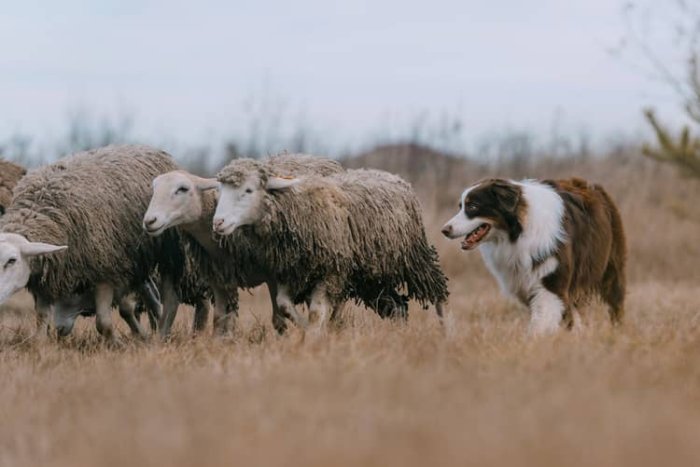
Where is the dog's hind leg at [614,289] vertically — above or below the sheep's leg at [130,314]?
above

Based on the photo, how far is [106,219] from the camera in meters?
9.48

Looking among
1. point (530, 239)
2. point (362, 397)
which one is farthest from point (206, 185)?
point (362, 397)

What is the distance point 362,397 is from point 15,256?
14.4 feet

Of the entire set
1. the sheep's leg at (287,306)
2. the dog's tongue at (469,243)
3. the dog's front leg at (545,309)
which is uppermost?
the dog's tongue at (469,243)

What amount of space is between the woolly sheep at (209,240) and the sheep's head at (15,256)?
2.76 feet

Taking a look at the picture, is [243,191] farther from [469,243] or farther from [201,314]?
[201,314]

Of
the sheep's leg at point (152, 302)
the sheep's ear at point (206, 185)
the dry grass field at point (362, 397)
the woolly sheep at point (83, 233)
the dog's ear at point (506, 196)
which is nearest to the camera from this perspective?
the dry grass field at point (362, 397)

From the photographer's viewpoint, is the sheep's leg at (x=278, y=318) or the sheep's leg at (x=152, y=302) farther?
the sheep's leg at (x=152, y=302)

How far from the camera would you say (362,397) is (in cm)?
548

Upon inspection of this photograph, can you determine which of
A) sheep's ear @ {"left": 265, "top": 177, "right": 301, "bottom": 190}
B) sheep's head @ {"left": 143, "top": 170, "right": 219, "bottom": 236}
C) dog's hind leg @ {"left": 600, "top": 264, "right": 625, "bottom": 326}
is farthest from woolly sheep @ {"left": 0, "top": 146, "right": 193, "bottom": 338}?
dog's hind leg @ {"left": 600, "top": 264, "right": 625, "bottom": 326}

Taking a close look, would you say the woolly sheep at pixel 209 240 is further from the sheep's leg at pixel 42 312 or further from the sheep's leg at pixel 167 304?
the sheep's leg at pixel 42 312

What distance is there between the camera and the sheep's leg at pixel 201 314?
34.5ft

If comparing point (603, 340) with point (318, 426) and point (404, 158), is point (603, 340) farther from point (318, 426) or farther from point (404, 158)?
point (404, 158)

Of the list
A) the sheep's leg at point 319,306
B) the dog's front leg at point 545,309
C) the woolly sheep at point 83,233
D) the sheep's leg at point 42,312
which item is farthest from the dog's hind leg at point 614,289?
the sheep's leg at point 42,312
